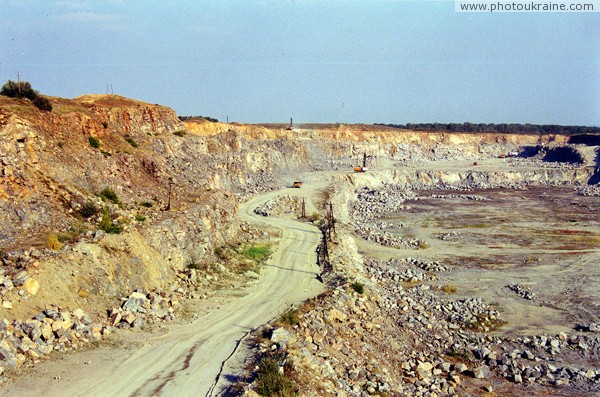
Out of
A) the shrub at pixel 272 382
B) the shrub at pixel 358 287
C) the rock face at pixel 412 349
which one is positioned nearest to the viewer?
the shrub at pixel 272 382

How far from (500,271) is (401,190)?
134ft

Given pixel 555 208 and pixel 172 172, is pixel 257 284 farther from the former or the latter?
pixel 555 208

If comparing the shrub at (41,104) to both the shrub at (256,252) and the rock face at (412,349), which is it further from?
the rock face at (412,349)

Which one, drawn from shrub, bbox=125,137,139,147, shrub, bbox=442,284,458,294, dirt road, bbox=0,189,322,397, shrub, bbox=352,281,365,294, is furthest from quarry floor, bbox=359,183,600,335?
shrub, bbox=125,137,139,147

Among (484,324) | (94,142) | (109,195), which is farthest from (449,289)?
(94,142)

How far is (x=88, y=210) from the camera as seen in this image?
20828 mm

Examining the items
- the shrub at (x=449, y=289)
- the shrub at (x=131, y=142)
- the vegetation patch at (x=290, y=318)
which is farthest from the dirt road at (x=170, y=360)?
the shrub at (x=131, y=142)

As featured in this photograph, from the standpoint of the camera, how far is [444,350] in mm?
20781

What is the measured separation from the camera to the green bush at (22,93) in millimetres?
26344

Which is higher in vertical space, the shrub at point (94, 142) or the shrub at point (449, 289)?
the shrub at point (94, 142)

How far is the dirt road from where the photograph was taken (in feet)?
41.2

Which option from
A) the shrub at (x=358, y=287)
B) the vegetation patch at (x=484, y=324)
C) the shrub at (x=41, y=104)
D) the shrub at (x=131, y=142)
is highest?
the shrub at (x=41, y=104)

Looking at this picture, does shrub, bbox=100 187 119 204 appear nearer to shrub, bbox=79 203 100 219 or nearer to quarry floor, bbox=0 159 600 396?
shrub, bbox=79 203 100 219

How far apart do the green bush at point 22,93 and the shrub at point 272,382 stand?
68.8 ft
